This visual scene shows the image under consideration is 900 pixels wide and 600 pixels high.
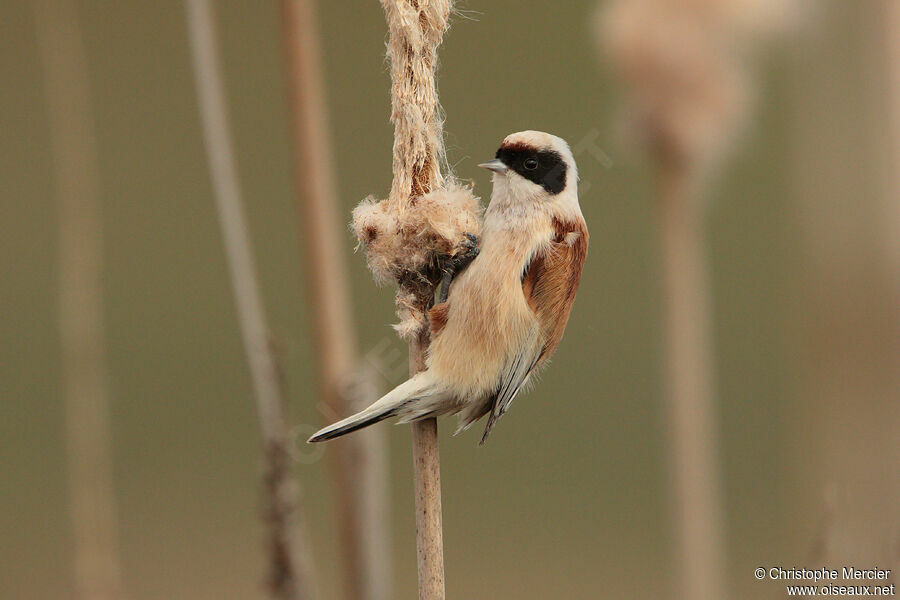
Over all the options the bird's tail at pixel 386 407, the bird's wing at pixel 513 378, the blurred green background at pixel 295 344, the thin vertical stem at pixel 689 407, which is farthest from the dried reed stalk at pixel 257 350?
the blurred green background at pixel 295 344

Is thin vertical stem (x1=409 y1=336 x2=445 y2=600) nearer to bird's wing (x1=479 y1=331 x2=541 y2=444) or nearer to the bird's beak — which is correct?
bird's wing (x1=479 y1=331 x2=541 y2=444)

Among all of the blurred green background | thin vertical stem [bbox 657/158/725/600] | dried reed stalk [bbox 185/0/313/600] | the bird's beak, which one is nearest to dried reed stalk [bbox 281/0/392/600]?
dried reed stalk [bbox 185/0/313/600]

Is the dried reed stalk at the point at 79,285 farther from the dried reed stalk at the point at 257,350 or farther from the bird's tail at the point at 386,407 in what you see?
the bird's tail at the point at 386,407

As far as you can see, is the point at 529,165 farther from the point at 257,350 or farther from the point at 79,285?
the point at 79,285

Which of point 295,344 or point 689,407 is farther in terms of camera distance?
point 295,344

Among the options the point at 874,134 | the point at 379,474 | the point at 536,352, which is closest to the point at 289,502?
the point at 379,474

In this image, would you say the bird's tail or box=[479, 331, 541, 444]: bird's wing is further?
box=[479, 331, 541, 444]: bird's wing

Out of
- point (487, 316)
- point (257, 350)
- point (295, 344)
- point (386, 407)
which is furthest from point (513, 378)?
point (295, 344)
